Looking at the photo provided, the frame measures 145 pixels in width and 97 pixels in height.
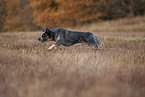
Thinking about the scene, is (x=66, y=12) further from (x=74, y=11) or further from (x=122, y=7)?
(x=122, y=7)

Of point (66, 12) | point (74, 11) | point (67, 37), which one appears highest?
point (74, 11)

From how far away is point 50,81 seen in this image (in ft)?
7.33

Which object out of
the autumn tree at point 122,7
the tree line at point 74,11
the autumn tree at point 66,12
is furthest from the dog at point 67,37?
the autumn tree at point 122,7

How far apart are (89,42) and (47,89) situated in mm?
3515

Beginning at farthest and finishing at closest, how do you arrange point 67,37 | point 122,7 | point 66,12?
point 122,7 < point 66,12 < point 67,37

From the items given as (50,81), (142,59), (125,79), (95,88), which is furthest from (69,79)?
(142,59)

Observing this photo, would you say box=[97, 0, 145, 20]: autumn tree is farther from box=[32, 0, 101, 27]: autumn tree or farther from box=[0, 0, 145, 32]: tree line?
box=[32, 0, 101, 27]: autumn tree

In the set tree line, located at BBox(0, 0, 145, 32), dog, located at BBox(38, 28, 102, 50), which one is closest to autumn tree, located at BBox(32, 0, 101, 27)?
tree line, located at BBox(0, 0, 145, 32)

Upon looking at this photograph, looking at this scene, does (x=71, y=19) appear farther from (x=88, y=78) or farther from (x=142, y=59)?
(x=88, y=78)

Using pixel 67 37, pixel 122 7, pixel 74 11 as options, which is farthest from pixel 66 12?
pixel 67 37

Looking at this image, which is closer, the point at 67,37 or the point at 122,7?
the point at 67,37

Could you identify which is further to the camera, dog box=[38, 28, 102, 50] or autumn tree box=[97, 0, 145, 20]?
autumn tree box=[97, 0, 145, 20]

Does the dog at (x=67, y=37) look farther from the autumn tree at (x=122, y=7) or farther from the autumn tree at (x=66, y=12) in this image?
the autumn tree at (x=122, y=7)

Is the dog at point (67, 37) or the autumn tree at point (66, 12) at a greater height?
the autumn tree at point (66, 12)
